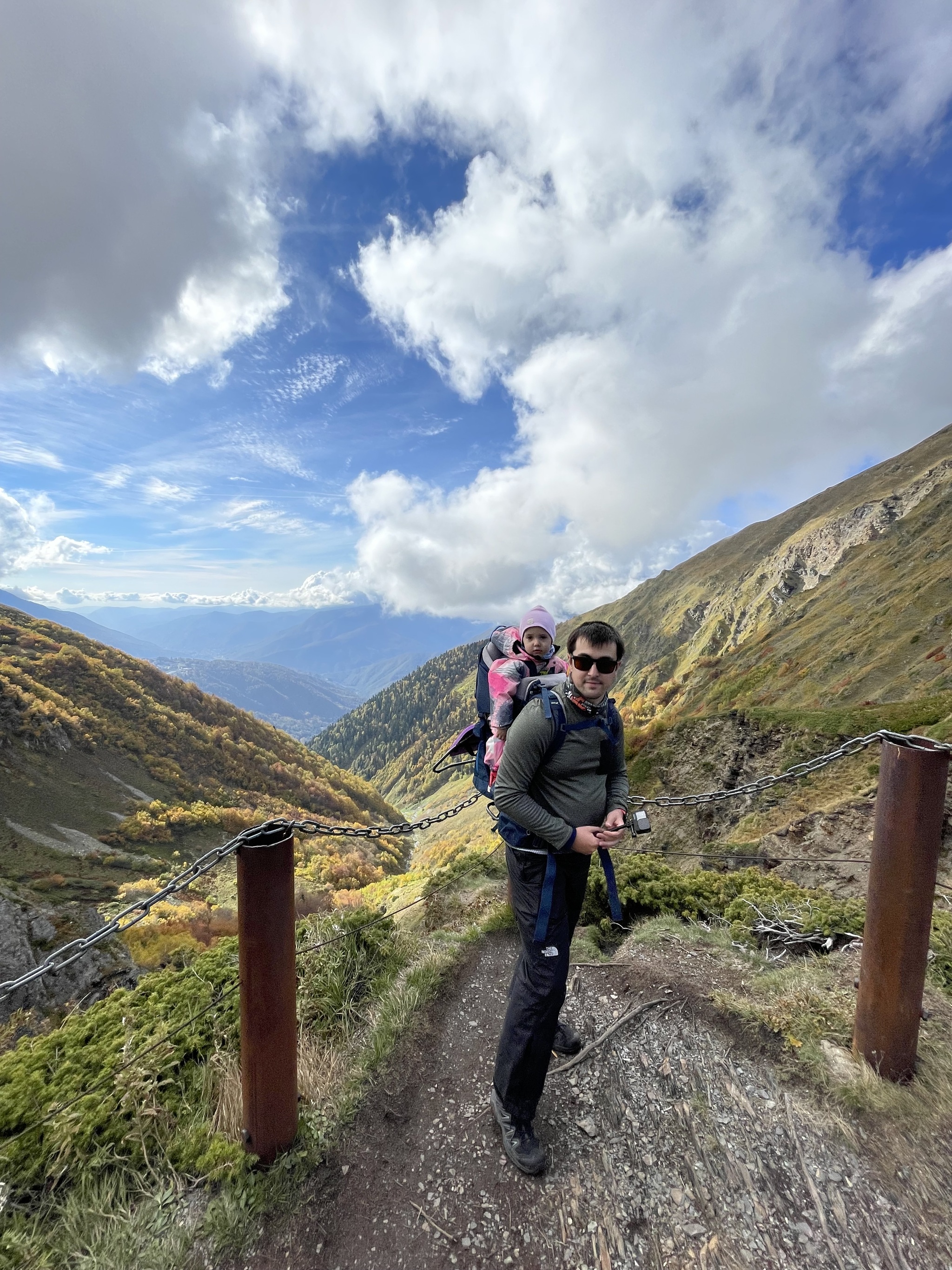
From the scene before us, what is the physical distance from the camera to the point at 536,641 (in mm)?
5332

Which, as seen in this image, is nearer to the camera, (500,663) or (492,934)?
(500,663)

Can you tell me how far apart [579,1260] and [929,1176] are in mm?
1954

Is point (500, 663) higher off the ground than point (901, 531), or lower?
lower

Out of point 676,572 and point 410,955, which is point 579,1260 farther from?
point 676,572

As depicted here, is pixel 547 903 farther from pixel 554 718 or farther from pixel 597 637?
pixel 597 637

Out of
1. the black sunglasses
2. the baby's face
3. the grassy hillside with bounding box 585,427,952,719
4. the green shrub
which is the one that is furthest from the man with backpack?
the grassy hillside with bounding box 585,427,952,719

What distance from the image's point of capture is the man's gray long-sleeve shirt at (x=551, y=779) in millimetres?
3084

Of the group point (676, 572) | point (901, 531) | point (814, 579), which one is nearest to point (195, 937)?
point (901, 531)

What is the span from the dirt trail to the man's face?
282 cm

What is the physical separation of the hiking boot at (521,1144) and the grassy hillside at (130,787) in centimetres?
1796

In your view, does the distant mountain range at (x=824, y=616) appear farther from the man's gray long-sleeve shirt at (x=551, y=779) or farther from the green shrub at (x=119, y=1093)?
the green shrub at (x=119, y=1093)

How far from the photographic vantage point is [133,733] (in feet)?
297

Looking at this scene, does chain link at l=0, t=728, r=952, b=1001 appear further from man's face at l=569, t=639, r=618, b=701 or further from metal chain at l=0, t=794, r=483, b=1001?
man's face at l=569, t=639, r=618, b=701

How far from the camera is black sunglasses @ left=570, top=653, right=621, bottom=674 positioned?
10.5 feet
